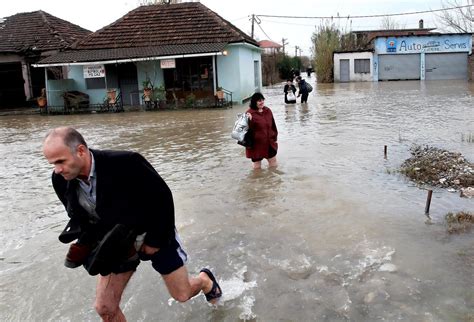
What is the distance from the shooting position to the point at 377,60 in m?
38.9

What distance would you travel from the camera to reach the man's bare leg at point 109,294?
3188 millimetres

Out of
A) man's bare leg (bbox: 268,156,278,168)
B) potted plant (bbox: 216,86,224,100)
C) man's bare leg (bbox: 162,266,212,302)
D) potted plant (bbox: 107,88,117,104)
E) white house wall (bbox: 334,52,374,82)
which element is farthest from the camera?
white house wall (bbox: 334,52,374,82)

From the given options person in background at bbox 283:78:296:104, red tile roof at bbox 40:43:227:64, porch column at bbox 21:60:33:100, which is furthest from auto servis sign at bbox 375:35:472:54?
porch column at bbox 21:60:33:100

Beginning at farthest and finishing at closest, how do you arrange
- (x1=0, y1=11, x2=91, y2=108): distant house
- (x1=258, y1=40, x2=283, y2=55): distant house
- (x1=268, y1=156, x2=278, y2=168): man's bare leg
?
(x1=258, y1=40, x2=283, y2=55): distant house, (x1=0, y1=11, x2=91, y2=108): distant house, (x1=268, y1=156, x2=278, y2=168): man's bare leg

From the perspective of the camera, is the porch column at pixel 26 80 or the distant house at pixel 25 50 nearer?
the distant house at pixel 25 50

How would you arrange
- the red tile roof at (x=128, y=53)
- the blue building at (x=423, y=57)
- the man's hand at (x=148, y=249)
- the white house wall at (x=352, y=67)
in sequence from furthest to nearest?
the white house wall at (x=352, y=67)
the blue building at (x=423, y=57)
the red tile roof at (x=128, y=53)
the man's hand at (x=148, y=249)

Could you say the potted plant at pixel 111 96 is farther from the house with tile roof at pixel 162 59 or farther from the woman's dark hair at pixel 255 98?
the woman's dark hair at pixel 255 98

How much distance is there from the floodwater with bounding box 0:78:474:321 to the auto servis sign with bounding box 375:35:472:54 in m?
29.2

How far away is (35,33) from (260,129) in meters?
24.1

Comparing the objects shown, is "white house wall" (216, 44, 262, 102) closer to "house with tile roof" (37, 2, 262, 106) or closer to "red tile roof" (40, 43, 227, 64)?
"house with tile roof" (37, 2, 262, 106)

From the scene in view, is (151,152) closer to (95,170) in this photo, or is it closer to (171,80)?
(95,170)

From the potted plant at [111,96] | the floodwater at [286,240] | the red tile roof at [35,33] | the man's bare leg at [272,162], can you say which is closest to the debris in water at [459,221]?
the floodwater at [286,240]

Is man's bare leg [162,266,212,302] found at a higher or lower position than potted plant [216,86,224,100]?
lower

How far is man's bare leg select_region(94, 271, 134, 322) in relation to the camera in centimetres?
319
